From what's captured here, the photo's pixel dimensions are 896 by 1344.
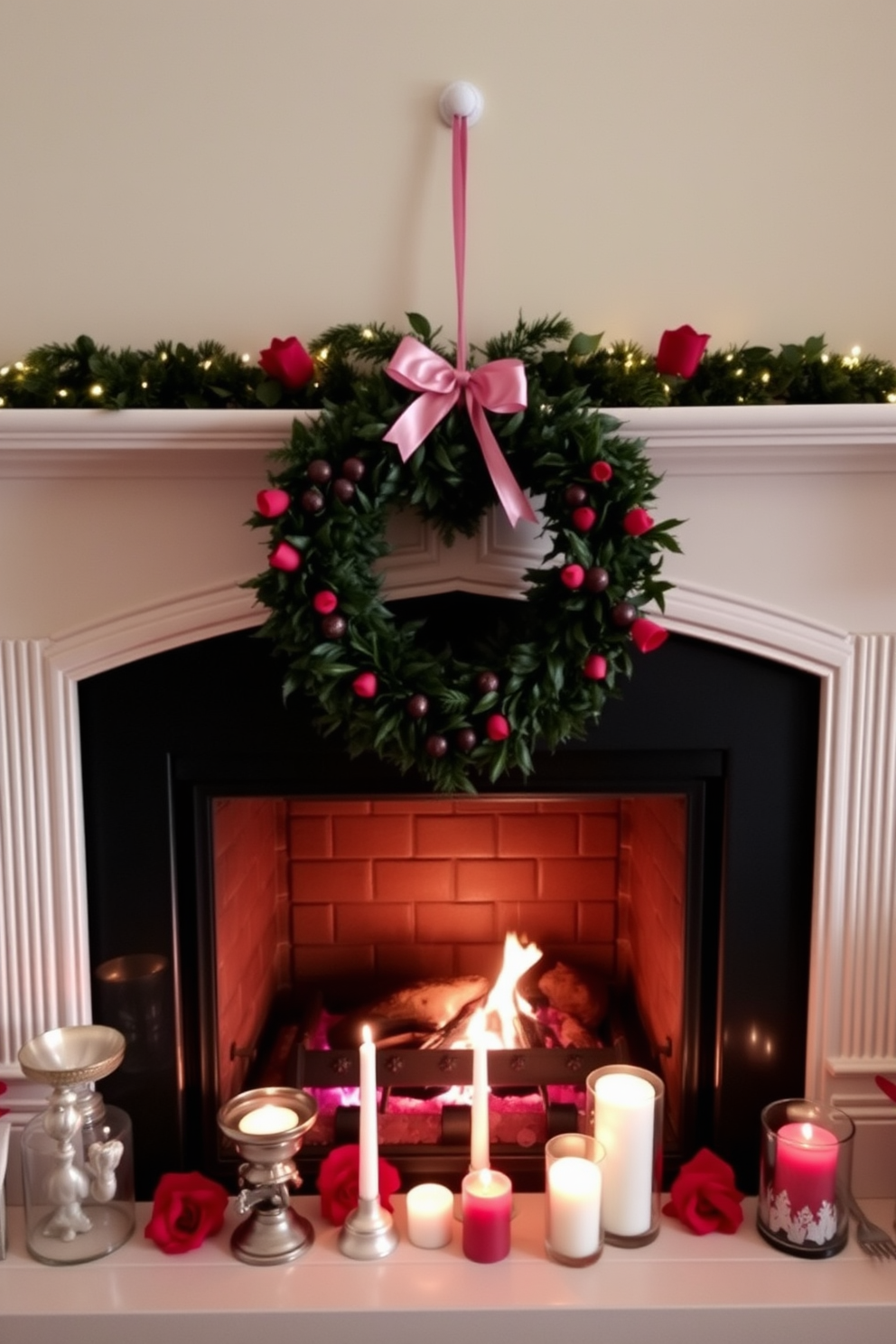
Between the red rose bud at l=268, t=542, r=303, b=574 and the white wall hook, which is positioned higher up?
the white wall hook

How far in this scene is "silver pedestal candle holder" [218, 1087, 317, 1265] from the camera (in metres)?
1.71

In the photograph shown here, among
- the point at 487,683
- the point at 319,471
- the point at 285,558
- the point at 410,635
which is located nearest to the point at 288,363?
the point at 319,471

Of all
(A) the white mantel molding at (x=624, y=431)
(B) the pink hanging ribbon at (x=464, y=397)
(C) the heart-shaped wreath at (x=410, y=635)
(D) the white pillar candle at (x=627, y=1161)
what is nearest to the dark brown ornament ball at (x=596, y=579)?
(C) the heart-shaped wreath at (x=410, y=635)

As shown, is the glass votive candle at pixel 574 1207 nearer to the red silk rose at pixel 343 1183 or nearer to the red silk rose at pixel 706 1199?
the red silk rose at pixel 706 1199

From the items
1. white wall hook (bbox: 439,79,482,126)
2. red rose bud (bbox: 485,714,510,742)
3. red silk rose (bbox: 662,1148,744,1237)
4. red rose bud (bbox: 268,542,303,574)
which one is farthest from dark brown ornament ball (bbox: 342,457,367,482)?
red silk rose (bbox: 662,1148,744,1237)

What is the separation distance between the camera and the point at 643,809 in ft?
7.02

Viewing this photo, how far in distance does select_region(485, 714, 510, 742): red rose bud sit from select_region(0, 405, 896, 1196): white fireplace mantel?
0.25 meters

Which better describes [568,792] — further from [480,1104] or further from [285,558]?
[285,558]

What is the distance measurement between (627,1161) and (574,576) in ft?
2.91

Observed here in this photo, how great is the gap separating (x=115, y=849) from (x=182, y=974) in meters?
0.23

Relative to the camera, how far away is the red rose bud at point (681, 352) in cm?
165

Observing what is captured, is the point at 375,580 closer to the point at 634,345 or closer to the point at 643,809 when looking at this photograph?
the point at 634,345

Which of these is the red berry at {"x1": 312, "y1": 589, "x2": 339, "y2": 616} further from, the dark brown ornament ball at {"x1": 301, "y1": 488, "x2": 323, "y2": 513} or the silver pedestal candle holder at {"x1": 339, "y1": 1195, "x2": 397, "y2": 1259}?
the silver pedestal candle holder at {"x1": 339, "y1": 1195, "x2": 397, "y2": 1259}

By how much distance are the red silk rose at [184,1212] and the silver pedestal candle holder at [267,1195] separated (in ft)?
0.14
